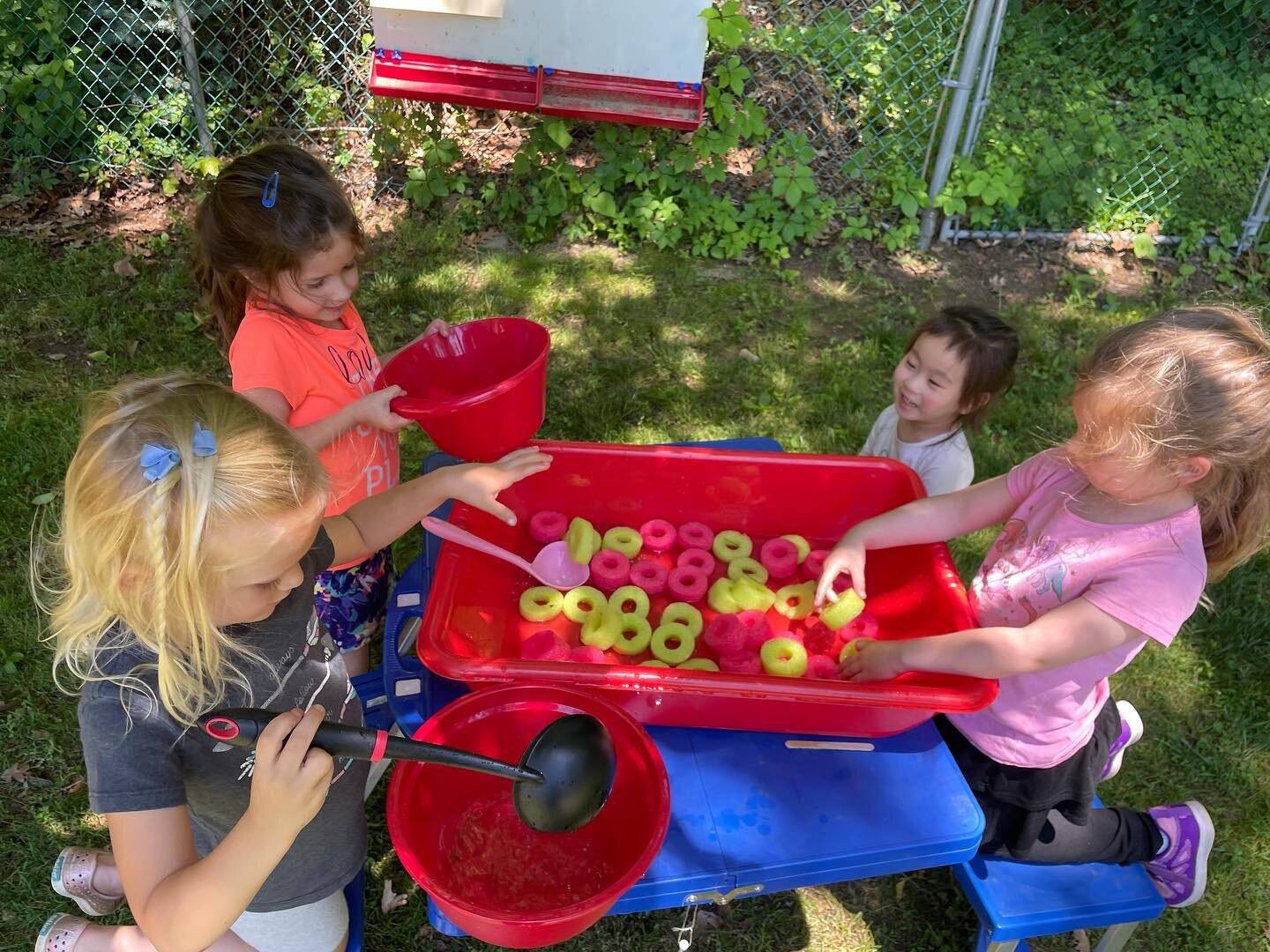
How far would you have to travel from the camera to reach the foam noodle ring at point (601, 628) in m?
2.04

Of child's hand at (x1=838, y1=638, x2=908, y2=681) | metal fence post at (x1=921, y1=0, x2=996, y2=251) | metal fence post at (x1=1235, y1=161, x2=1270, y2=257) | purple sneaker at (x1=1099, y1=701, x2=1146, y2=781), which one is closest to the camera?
child's hand at (x1=838, y1=638, x2=908, y2=681)

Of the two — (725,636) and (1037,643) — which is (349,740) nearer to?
(725,636)

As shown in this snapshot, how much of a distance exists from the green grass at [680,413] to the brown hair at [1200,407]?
1246 mm

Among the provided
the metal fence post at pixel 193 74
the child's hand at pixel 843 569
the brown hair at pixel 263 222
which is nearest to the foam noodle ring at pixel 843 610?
the child's hand at pixel 843 569

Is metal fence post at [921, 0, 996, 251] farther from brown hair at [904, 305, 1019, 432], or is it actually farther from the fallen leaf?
the fallen leaf

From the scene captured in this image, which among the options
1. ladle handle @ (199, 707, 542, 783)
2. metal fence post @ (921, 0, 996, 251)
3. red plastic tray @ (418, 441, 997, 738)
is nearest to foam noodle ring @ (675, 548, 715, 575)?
red plastic tray @ (418, 441, 997, 738)

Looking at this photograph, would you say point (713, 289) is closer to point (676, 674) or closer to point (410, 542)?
point (410, 542)

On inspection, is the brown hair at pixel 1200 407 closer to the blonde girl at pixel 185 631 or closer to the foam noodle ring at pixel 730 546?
the foam noodle ring at pixel 730 546

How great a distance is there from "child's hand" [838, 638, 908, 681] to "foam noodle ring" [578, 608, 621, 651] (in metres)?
0.48

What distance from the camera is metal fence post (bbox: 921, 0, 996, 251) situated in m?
4.10

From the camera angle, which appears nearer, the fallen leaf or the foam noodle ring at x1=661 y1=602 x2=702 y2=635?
the foam noodle ring at x1=661 y1=602 x2=702 y2=635

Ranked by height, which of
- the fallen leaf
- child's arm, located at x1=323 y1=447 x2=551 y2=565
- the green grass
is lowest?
the fallen leaf

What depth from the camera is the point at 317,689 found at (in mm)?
1625

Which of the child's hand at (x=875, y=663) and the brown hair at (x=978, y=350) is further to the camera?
the brown hair at (x=978, y=350)
